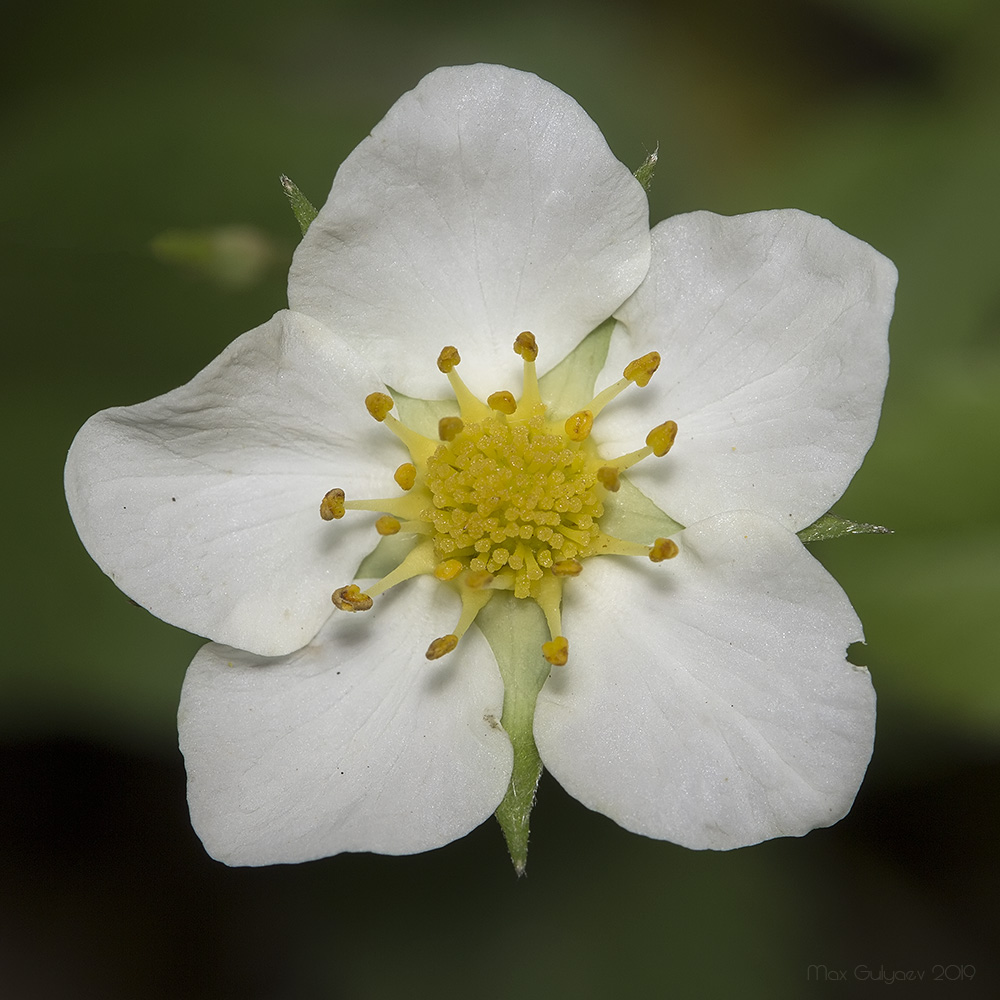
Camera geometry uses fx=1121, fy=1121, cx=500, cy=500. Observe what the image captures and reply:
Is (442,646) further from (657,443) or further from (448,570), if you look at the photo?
(657,443)

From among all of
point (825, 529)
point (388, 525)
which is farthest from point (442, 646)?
point (825, 529)

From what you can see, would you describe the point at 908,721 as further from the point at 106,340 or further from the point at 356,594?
the point at 106,340

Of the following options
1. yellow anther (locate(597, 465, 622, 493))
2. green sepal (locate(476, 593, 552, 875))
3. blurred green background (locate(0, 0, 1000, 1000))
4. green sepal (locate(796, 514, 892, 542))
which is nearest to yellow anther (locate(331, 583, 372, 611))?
green sepal (locate(476, 593, 552, 875))

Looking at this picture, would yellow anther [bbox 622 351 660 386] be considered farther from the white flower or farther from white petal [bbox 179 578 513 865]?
white petal [bbox 179 578 513 865]

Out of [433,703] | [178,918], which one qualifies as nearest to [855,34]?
[433,703]

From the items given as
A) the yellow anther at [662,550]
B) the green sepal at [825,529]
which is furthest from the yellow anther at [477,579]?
the green sepal at [825,529]
